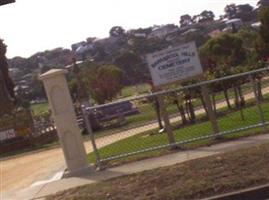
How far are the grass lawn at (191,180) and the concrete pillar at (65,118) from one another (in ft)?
7.24

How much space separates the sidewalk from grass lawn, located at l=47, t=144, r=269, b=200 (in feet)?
2.43

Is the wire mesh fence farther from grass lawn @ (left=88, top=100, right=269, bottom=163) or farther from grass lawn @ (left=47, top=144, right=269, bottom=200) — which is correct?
grass lawn @ (left=47, top=144, right=269, bottom=200)

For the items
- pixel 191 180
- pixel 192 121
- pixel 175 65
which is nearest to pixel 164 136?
pixel 192 121

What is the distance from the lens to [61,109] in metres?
14.5

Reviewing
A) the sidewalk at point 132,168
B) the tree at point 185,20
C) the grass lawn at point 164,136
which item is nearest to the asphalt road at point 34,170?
the grass lawn at point 164,136

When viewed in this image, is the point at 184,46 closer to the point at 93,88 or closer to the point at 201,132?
the point at 201,132

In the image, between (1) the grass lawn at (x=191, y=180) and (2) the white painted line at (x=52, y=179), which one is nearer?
(1) the grass lawn at (x=191, y=180)

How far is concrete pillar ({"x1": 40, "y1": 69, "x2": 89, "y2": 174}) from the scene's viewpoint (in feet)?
47.4

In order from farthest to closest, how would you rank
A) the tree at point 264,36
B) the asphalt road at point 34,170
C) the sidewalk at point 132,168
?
the tree at point 264,36 → the asphalt road at point 34,170 → the sidewalk at point 132,168

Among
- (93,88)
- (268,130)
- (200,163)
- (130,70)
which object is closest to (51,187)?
(200,163)

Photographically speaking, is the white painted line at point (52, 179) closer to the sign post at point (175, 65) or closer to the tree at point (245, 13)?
the sign post at point (175, 65)

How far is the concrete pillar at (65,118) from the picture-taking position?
47.4 feet

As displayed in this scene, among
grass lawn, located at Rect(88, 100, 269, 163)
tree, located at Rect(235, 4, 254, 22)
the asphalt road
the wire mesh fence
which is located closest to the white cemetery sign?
the wire mesh fence

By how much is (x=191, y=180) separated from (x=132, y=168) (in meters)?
2.90
